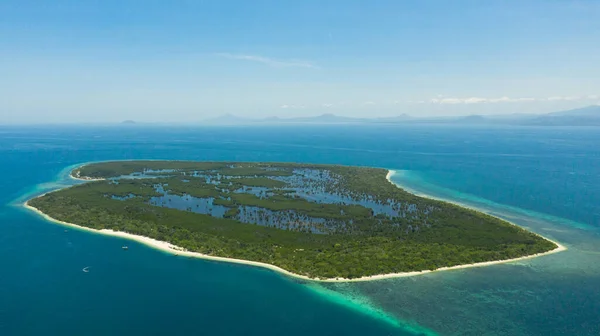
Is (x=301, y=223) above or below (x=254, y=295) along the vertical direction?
above

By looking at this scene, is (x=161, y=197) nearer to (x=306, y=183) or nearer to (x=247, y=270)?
(x=306, y=183)

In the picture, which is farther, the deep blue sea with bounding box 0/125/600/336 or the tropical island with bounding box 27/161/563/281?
the tropical island with bounding box 27/161/563/281

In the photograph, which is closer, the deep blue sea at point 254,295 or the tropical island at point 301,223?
the deep blue sea at point 254,295

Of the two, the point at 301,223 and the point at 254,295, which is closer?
the point at 254,295

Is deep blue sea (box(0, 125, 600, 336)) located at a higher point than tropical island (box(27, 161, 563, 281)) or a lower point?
lower

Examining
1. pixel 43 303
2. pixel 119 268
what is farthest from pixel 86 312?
pixel 119 268

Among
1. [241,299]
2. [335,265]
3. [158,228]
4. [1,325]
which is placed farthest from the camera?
[158,228]

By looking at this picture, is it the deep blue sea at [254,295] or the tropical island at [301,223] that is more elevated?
the tropical island at [301,223]

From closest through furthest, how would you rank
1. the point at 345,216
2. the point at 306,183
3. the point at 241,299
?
the point at 241,299
the point at 345,216
the point at 306,183
